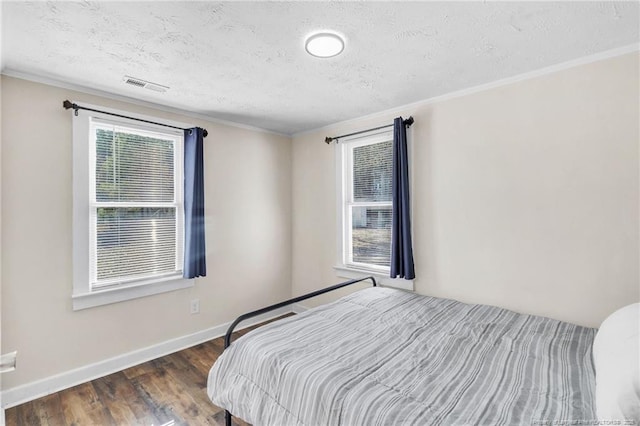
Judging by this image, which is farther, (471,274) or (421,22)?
(471,274)

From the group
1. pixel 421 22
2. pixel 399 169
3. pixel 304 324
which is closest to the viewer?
pixel 421 22

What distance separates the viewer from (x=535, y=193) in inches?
85.4

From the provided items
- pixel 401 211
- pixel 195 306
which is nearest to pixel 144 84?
pixel 195 306

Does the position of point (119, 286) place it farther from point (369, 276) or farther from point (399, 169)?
point (399, 169)

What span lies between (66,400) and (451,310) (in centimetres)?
288

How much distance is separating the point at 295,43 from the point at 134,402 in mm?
2639

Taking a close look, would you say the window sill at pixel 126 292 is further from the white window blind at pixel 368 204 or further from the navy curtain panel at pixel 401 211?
the navy curtain panel at pixel 401 211

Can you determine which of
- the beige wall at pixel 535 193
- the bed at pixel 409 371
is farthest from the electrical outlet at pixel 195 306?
the beige wall at pixel 535 193

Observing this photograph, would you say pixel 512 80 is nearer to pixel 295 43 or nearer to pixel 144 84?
pixel 295 43

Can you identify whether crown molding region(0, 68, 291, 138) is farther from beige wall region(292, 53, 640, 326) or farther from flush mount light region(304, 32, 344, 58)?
beige wall region(292, 53, 640, 326)

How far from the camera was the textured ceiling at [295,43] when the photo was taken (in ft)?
4.83

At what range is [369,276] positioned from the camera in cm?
302

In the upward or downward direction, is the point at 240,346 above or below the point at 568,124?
below

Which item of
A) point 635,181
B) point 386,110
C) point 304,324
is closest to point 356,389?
point 304,324
